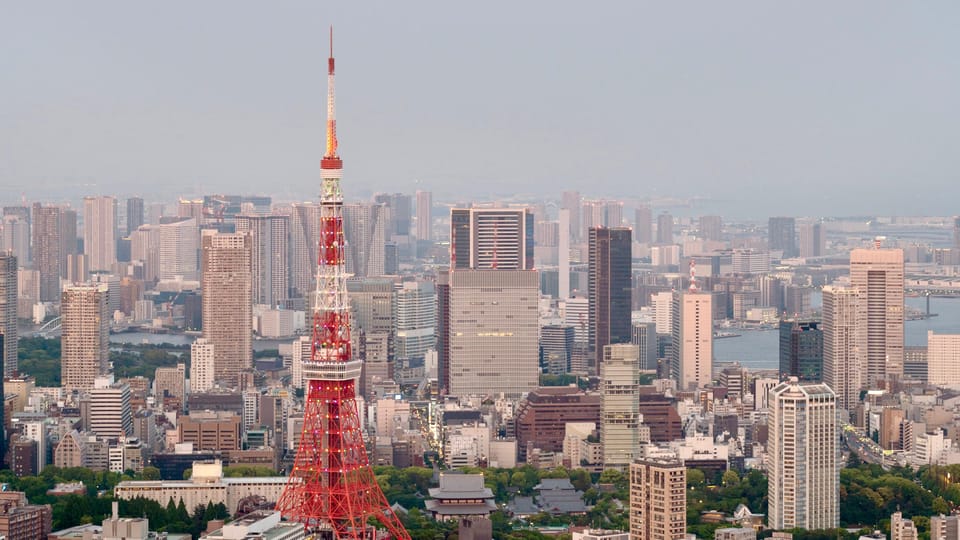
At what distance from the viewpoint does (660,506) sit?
1402 cm

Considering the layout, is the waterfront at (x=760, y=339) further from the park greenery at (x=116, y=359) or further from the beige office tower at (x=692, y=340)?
the park greenery at (x=116, y=359)

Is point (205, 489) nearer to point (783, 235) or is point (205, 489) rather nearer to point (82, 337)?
point (82, 337)

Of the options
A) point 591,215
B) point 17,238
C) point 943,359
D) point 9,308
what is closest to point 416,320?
point 591,215

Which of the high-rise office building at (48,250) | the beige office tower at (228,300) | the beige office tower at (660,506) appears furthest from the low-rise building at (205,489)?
the high-rise office building at (48,250)

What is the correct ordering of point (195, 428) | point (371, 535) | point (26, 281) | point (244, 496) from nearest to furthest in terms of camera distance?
1. point (371, 535)
2. point (244, 496)
3. point (195, 428)
4. point (26, 281)

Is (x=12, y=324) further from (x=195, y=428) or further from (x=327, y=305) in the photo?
(x=327, y=305)

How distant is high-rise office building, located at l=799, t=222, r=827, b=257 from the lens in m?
32.3

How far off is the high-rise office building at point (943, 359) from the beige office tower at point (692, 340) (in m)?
2.94

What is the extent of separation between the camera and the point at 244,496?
53.6ft

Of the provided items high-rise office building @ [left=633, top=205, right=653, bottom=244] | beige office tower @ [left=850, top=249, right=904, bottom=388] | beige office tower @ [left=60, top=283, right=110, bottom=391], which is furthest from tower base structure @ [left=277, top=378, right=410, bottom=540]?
high-rise office building @ [left=633, top=205, right=653, bottom=244]

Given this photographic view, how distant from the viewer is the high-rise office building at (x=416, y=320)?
28922 millimetres

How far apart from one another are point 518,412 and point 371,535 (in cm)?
756

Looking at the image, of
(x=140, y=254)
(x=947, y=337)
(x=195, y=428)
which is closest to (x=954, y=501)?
(x=195, y=428)

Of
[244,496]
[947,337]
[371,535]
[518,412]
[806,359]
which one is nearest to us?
[371,535]
